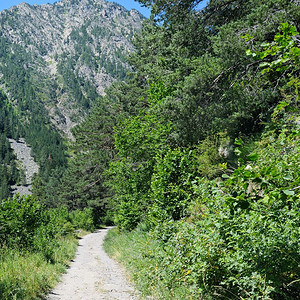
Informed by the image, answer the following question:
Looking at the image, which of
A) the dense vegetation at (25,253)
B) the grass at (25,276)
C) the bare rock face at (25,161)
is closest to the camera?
the grass at (25,276)

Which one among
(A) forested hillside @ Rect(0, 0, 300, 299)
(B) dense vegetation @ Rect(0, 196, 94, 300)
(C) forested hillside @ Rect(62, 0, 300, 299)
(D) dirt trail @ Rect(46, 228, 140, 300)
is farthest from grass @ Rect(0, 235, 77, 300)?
(C) forested hillside @ Rect(62, 0, 300, 299)

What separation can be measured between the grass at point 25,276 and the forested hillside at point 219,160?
2.33 metres

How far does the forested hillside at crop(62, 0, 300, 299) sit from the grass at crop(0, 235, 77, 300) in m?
2.33

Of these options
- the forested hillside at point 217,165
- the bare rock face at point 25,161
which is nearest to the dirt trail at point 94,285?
the forested hillside at point 217,165

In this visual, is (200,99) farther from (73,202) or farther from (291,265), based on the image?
(73,202)

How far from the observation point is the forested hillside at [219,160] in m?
3.07

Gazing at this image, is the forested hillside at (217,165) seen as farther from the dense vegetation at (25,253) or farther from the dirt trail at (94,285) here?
the dirt trail at (94,285)

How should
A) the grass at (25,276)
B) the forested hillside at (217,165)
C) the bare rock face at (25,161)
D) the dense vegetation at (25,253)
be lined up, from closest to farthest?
the forested hillside at (217,165), the grass at (25,276), the dense vegetation at (25,253), the bare rock face at (25,161)

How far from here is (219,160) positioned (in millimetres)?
11977

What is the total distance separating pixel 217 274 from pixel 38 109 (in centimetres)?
21219

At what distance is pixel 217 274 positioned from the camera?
15.1ft

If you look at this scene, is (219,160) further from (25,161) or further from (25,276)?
(25,161)

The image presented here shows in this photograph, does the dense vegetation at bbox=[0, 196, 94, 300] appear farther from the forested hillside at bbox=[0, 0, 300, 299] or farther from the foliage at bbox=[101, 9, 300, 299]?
the foliage at bbox=[101, 9, 300, 299]

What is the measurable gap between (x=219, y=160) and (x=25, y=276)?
8.51m
